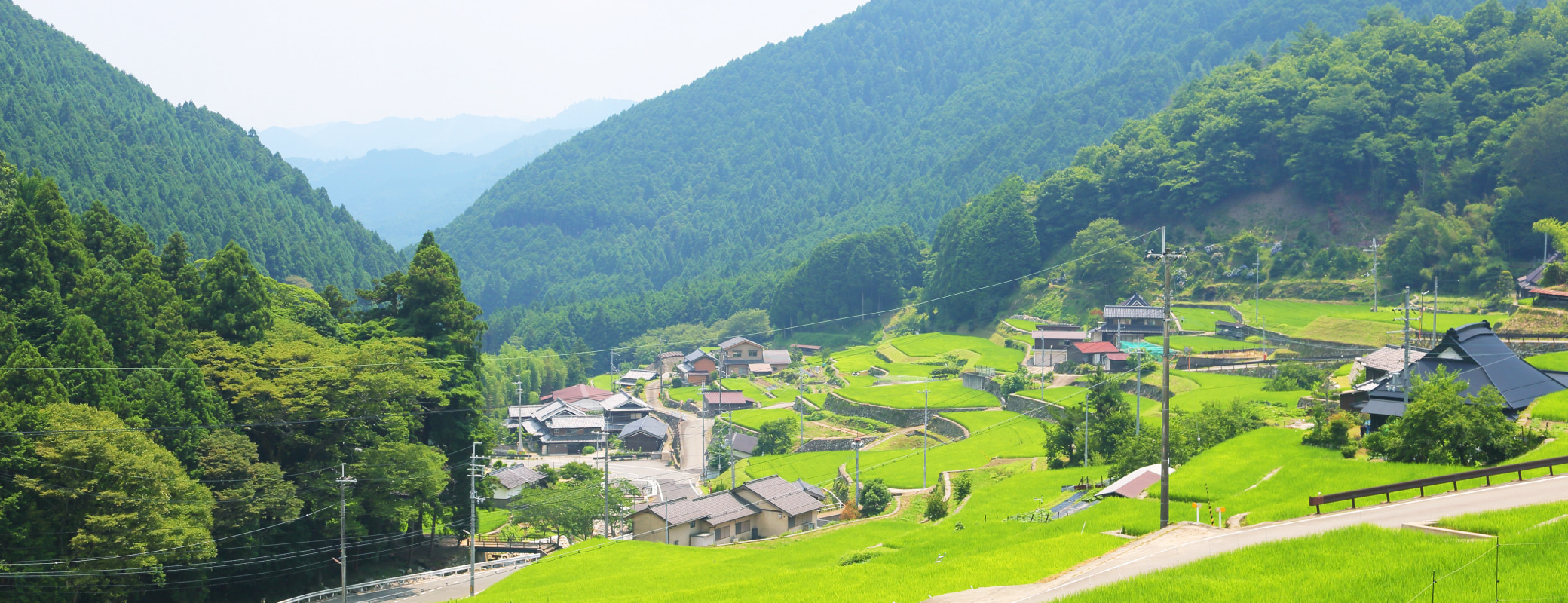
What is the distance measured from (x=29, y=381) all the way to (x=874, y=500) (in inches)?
955

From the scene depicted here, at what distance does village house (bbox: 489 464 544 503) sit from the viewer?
1834 inches

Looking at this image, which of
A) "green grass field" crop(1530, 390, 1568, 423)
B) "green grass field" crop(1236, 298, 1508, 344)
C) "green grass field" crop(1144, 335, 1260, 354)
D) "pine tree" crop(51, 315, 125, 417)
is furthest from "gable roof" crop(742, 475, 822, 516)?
"green grass field" crop(1236, 298, 1508, 344)

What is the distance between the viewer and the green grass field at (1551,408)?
21.3m

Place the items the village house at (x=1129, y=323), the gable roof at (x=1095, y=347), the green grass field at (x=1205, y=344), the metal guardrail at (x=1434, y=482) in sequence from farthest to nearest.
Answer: the village house at (x=1129, y=323), the gable roof at (x=1095, y=347), the green grass field at (x=1205, y=344), the metal guardrail at (x=1434, y=482)

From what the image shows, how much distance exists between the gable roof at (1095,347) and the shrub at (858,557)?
32.8m

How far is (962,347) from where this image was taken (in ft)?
218

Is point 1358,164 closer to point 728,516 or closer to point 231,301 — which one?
point 728,516

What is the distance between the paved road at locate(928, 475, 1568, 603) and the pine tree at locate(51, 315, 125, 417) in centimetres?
2321

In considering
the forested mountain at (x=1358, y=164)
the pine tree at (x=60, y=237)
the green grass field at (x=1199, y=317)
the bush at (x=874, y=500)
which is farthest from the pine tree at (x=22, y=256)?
the forested mountain at (x=1358, y=164)

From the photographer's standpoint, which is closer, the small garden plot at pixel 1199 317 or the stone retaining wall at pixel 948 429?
the stone retaining wall at pixel 948 429

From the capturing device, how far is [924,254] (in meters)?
97.5

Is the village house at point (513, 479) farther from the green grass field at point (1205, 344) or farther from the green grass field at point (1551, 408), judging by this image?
the green grass field at point (1551, 408)

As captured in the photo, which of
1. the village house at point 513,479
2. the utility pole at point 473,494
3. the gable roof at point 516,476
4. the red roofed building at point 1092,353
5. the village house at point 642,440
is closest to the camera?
the utility pole at point 473,494

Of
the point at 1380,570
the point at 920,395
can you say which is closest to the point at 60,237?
the point at 1380,570
